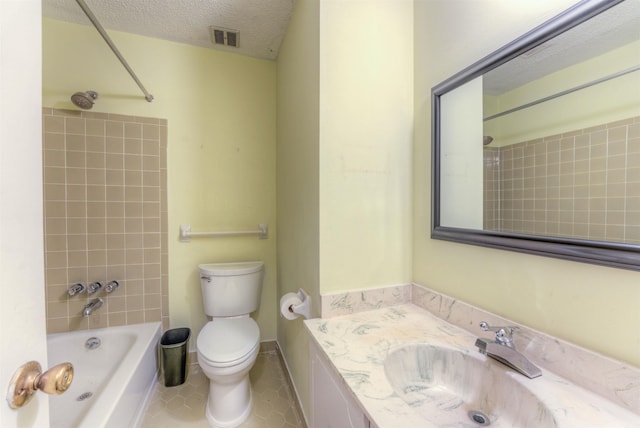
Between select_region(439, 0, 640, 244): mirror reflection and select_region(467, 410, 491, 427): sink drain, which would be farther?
select_region(467, 410, 491, 427): sink drain

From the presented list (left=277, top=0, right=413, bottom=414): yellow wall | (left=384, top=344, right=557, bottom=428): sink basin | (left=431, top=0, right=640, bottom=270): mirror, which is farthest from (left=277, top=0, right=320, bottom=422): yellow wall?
(left=431, top=0, right=640, bottom=270): mirror

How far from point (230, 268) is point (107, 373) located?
3.09 ft

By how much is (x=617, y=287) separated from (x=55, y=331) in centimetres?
279

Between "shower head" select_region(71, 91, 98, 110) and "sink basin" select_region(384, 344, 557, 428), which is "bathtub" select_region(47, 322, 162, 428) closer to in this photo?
"sink basin" select_region(384, 344, 557, 428)

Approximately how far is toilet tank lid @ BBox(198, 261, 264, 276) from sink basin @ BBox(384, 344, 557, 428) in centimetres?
124

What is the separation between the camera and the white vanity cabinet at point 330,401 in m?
0.72

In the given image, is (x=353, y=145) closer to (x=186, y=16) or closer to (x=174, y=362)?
(x=186, y=16)

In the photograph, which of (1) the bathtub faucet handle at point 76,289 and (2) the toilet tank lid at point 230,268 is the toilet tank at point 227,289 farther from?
(1) the bathtub faucet handle at point 76,289

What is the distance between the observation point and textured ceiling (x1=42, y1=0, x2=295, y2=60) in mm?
1506

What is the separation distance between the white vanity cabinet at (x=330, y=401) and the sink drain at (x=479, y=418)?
0.37 m

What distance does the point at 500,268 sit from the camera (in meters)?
0.89

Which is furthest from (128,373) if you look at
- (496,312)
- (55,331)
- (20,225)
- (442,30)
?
(442,30)

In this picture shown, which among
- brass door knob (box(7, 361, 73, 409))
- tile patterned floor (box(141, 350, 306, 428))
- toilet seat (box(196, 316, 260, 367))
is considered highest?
brass door knob (box(7, 361, 73, 409))

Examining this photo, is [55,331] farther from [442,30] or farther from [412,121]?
[442,30]
